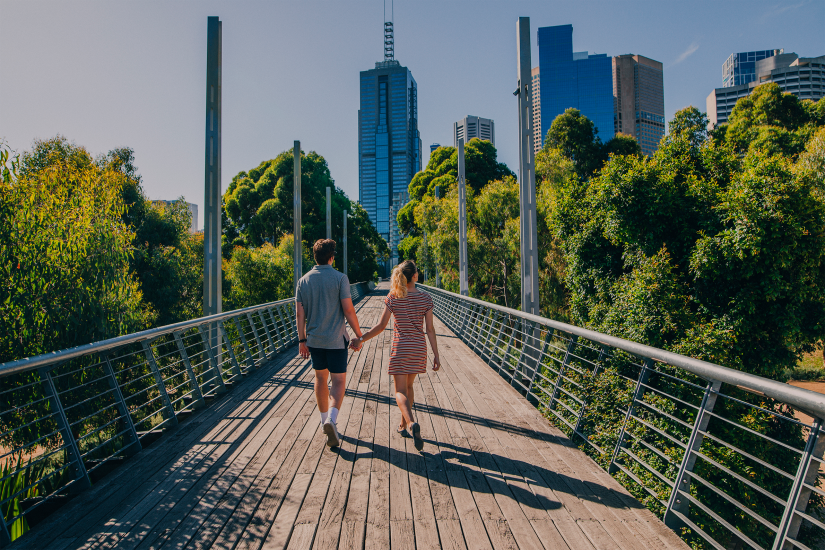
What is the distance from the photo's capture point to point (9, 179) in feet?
31.6

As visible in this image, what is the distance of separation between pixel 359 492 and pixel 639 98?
583ft

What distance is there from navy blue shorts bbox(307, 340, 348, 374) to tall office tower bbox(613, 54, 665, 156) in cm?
16363

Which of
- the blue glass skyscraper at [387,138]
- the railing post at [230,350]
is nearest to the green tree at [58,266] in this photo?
the railing post at [230,350]

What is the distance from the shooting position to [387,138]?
174625mm

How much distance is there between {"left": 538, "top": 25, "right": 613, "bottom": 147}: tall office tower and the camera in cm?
16050

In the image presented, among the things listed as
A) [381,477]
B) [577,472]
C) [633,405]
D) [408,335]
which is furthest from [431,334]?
[633,405]

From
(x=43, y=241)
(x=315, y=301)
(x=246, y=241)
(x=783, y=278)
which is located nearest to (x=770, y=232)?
(x=783, y=278)

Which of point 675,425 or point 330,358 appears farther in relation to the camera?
point 675,425

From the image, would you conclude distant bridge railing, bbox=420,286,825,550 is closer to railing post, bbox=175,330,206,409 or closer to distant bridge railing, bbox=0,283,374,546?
distant bridge railing, bbox=0,283,374,546

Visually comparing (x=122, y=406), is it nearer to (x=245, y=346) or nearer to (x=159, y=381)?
(x=159, y=381)

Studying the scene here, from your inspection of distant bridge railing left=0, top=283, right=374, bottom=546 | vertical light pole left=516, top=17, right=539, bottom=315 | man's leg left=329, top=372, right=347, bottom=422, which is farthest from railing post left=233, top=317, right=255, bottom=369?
vertical light pole left=516, top=17, right=539, bottom=315

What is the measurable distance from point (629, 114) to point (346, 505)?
17587 cm

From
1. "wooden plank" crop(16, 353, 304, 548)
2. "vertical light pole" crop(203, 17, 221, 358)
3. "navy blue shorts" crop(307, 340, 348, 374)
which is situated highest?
"vertical light pole" crop(203, 17, 221, 358)

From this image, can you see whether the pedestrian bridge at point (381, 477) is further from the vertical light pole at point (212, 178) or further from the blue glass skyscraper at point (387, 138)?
the blue glass skyscraper at point (387, 138)
